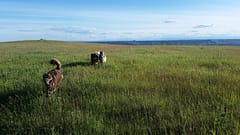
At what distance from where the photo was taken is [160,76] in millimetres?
10906

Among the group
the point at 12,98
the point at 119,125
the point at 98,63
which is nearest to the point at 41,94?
the point at 12,98

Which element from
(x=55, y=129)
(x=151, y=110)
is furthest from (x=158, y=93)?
(x=55, y=129)

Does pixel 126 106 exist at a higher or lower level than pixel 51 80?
lower

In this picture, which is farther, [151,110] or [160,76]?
[160,76]

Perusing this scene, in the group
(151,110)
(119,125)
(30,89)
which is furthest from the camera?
(30,89)

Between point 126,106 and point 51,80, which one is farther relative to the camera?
point 51,80

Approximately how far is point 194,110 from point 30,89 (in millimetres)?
4775

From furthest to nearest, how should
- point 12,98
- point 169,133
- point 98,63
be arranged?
1. point 98,63
2. point 12,98
3. point 169,133

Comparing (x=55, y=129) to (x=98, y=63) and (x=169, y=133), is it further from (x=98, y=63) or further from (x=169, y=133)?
(x=98, y=63)

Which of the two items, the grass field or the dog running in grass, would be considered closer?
the grass field

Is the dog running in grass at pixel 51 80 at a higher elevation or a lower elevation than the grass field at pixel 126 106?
higher

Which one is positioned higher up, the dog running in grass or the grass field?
the dog running in grass

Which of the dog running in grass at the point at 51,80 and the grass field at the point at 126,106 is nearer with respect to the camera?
the grass field at the point at 126,106

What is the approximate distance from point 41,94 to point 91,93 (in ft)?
4.12
